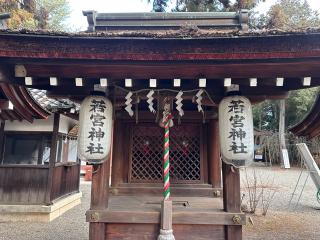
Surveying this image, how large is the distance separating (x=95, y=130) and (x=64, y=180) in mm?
6141

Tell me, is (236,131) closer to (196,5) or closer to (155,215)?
(155,215)

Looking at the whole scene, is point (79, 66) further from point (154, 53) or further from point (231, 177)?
point (231, 177)

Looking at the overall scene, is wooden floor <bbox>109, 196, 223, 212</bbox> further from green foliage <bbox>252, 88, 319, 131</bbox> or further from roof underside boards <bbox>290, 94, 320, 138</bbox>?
green foliage <bbox>252, 88, 319, 131</bbox>

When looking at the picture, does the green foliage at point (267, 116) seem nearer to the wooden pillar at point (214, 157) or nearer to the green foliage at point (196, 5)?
the green foliage at point (196, 5)

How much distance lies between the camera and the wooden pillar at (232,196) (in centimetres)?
379

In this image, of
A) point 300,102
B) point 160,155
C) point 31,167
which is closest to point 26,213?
point 31,167

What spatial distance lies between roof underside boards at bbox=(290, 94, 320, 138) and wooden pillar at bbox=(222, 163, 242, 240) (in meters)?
2.12

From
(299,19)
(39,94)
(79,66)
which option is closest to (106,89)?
(79,66)

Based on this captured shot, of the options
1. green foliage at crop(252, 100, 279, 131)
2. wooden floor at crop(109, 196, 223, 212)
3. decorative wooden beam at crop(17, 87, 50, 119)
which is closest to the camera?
wooden floor at crop(109, 196, 223, 212)

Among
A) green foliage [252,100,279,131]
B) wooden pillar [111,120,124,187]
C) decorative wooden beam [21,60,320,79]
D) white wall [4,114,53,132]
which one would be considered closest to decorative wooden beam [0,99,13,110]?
decorative wooden beam [21,60,320,79]

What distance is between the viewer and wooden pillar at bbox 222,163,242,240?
3.79 metres

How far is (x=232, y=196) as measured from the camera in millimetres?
3822

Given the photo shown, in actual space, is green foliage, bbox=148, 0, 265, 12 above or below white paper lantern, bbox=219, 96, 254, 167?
above

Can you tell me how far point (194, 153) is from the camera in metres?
5.35
